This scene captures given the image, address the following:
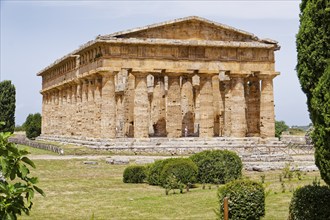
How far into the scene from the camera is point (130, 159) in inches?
1099

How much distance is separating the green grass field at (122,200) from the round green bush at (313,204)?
5.08ft

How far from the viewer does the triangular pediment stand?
127ft

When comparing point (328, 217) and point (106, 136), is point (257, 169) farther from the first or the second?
point (106, 136)

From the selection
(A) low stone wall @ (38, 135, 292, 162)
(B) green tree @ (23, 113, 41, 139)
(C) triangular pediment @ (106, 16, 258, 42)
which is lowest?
(A) low stone wall @ (38, 135, 292, 162)

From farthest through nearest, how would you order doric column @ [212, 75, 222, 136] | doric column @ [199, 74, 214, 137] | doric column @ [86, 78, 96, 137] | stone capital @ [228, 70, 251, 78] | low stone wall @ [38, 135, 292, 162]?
doric column @ [212, 75, 222, 136], doric column @ [86, 78, 96, 137], stone capital @ [228, 70, 251, 78], doric column @ [199, 74, 214, 137], low stone wall @ [38, 135, 292, 162]

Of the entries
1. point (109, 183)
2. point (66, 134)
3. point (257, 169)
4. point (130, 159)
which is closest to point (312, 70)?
point (109, 183)

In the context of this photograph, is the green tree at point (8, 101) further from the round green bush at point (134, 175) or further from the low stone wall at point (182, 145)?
the round green bush at point (134, 175)

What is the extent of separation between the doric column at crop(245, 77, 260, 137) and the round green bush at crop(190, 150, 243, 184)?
24.1m

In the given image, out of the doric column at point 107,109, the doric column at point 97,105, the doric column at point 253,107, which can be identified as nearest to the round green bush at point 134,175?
the doric column at point 107,109

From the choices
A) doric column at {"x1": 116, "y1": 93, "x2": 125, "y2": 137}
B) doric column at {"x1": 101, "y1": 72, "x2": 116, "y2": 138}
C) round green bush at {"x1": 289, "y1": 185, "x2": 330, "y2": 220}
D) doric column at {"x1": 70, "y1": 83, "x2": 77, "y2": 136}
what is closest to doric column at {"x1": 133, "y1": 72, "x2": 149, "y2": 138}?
doric column at {"x1": 101, "y1": 72, "x2": 116, "y2": 138}

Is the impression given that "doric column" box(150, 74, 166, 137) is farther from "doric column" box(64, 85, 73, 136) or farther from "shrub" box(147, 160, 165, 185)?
"shrub" box(147, 160, 165, 185)

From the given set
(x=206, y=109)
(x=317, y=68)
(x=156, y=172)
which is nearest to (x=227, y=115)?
(x=206, y=109)

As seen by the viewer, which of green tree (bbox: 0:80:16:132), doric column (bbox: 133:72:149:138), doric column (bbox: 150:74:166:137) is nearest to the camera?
doric column (bbox: 133:72:149:138)

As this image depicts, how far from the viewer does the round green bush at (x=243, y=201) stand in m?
11.0
